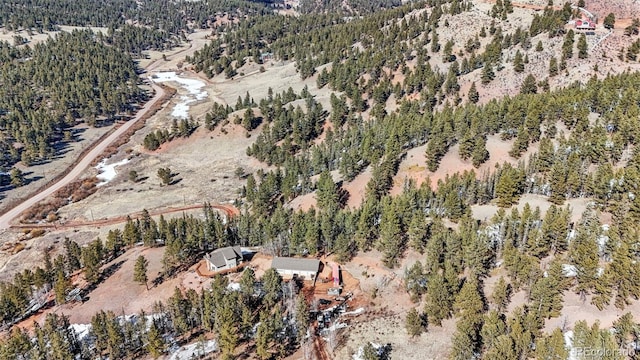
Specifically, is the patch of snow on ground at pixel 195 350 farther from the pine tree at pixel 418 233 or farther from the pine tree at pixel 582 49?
the pine tree at pixel 582 49

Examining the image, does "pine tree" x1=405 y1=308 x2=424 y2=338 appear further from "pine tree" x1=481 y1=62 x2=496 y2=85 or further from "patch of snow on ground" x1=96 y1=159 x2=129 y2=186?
"patch of snow on ground" x1=96 y1=159 x2=129 y2=186

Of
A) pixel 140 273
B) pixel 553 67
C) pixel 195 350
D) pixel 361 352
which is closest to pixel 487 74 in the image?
pixel 553 67

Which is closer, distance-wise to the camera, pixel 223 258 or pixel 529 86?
pixel 223 258

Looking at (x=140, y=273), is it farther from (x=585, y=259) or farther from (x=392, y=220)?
(x=585, y=259)

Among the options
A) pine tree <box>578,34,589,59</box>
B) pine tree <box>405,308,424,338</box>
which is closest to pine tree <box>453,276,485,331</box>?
pine tree <box>405,308,424,338</box>

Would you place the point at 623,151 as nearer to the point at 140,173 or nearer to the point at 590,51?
the point at 590,51

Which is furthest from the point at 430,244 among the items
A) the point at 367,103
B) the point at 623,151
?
the point at 367,103
